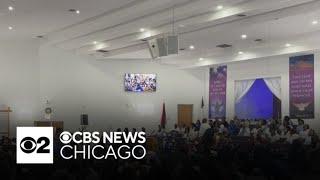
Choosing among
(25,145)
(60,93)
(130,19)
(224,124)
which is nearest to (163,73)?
(60,93)

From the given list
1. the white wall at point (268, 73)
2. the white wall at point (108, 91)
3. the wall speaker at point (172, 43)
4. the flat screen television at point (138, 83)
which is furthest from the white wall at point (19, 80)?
the wall speaker at point (172, 43)

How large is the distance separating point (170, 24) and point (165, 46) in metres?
1.48

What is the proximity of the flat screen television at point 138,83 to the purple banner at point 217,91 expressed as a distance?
8.22ft

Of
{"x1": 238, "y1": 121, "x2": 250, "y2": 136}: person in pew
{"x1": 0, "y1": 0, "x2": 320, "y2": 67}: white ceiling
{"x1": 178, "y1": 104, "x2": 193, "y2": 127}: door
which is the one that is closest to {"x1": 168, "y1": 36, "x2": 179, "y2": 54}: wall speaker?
{"x1": 0, "y1": 0, "x2": 320, "y2": 67}: white ceiling

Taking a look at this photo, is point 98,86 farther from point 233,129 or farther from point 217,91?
point 233,129

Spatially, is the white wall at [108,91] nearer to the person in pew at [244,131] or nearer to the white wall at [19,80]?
the white wall at [19,80]

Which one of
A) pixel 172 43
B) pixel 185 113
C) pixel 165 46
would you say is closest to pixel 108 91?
pixel 185 113

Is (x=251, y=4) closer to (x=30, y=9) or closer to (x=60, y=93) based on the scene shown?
(x=30, y=9)

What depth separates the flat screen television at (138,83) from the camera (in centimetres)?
2048

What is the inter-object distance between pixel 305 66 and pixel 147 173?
479 inches

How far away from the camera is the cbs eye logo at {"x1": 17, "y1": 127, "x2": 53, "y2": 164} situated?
7031 mm

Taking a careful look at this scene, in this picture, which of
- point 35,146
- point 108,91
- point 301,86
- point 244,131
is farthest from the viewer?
point 108,91

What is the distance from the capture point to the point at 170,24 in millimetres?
13117

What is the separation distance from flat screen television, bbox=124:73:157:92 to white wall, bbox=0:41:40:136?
409 centimetres
